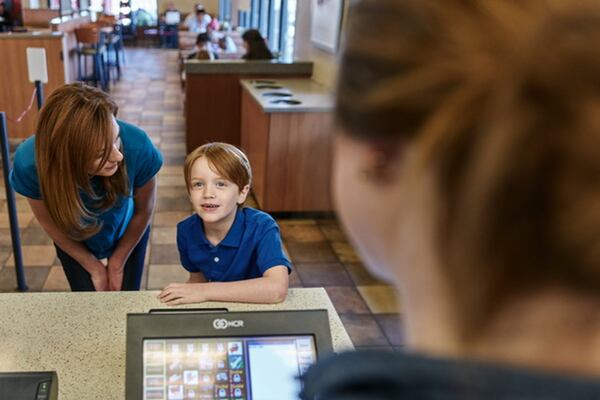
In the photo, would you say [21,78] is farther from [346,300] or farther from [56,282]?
[346,300]

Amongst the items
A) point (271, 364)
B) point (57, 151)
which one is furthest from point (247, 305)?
point (57, 151)

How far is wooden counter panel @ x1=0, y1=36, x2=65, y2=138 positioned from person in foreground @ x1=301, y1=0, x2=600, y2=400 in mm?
5383

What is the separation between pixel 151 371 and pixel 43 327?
14.9 inches

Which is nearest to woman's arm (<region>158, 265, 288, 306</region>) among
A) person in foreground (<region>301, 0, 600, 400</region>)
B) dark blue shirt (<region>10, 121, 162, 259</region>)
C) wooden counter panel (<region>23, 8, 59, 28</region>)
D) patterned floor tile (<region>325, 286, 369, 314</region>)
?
dark blue shirt (<region>10, 121, 162, 259</region>)

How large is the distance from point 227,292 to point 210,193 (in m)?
0.39

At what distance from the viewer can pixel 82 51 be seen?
7828 mm

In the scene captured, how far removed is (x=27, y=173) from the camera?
1.63 metres

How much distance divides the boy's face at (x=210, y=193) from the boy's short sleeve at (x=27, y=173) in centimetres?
45

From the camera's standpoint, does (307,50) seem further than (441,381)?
Yes

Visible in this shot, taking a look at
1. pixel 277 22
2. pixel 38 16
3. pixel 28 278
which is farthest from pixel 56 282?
pixel 38 16

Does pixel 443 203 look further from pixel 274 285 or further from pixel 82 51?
pixel 82 51

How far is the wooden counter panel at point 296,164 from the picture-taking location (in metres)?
3.74

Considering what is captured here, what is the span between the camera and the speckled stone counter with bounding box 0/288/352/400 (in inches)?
38.9

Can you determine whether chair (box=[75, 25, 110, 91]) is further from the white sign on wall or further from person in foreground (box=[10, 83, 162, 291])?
person in foreground (box=[10, 83, 162, 291])
